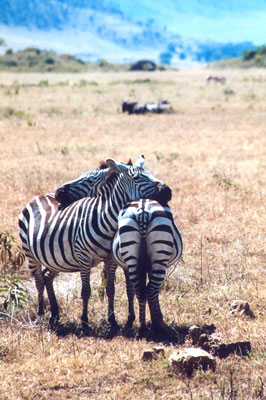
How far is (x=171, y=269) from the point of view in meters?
7.37

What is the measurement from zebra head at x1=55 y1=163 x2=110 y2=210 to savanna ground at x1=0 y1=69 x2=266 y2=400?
113 cm

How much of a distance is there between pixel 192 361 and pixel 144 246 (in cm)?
122

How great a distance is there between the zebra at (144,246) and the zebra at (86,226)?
0.95ft

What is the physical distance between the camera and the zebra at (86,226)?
5.71 metres

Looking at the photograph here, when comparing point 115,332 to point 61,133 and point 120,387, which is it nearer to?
point 120,387

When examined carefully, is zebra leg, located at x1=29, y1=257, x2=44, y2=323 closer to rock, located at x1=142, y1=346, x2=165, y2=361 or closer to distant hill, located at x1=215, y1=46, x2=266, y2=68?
rock, located at x1=142, y1=346, x2=165, y2=361

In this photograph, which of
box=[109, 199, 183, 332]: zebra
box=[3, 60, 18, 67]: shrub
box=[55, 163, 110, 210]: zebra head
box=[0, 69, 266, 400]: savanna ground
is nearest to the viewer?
box=[0, 69, 266, 400]: savanna ground

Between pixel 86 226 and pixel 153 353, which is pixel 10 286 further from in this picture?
pixel 153 353

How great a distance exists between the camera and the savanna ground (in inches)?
183

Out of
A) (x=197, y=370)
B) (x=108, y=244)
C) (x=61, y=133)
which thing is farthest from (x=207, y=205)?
(x=61, y=133)

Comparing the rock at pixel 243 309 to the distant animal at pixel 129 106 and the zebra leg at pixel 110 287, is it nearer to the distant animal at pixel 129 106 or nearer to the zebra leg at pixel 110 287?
the zebra leg at pixel 110 287

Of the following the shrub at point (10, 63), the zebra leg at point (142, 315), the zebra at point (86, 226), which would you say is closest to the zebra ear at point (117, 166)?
the zebra at point (86, 226)

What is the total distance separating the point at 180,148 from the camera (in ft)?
52.9

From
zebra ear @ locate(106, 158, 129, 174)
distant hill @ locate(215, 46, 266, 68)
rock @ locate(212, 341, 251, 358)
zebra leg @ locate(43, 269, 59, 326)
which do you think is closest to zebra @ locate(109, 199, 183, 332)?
zebra ear @ locate(106, 158, 129, 174)
